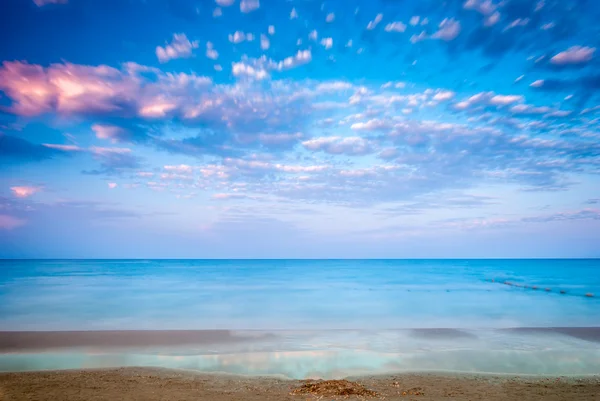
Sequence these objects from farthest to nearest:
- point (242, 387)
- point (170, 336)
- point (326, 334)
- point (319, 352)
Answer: point (326, 334) → point (170, 336) → point (319, 352) → point (242, 387)

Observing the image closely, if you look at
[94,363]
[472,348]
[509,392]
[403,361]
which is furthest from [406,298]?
[94,363]

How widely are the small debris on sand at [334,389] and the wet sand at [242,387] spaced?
0.43ft

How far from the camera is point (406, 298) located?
28.6 m

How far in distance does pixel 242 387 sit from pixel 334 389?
6.61ft

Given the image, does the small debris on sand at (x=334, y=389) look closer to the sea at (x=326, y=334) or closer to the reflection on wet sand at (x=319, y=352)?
the reflection on wet sand at (x=319, y=352)

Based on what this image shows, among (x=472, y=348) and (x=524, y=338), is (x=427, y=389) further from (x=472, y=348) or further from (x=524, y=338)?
(x=524, y=338)

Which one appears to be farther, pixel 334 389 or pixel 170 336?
pixel 170 336

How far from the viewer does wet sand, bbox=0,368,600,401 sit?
23.4ft

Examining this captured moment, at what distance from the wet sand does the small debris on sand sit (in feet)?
0.43

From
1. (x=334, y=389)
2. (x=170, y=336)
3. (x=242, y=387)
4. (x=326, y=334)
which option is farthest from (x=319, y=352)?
(x=170, y=336)

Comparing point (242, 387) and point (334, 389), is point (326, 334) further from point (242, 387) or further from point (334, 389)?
point (334, 389)

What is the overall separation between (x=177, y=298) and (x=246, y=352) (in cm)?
1860

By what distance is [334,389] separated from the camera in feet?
24.1

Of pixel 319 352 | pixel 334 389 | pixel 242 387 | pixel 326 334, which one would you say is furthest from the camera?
pixel 326 334
